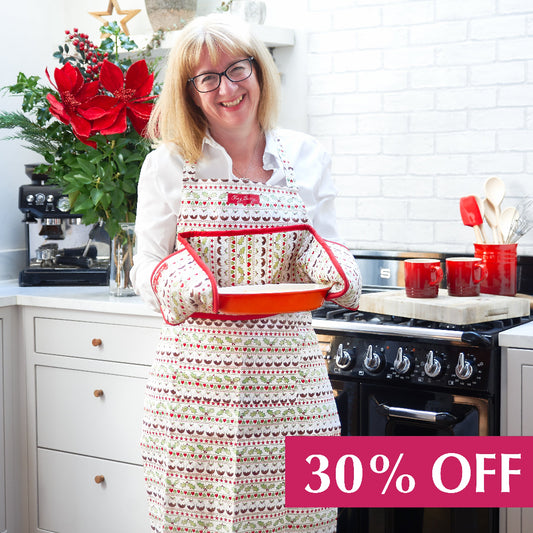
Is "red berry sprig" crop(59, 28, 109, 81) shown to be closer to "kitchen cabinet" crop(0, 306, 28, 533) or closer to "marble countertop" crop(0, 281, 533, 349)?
"marble countertop" crop(0, 281, 533, 349)

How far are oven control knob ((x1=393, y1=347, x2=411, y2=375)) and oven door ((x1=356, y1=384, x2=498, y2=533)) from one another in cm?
6

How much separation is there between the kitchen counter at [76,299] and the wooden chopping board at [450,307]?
0.71 m

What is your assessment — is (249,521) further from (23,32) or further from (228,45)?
(23,32)

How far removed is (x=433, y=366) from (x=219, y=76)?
0.95 metres

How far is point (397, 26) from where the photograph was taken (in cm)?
287

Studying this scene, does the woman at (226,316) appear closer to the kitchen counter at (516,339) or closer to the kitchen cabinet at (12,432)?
the kitchen counter at (516,339)

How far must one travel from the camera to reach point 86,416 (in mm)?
2824

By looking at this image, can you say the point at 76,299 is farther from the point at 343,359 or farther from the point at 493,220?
the point at 493,220

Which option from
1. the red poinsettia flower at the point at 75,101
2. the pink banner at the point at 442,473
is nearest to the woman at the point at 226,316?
the pink banner at the point at 442,473

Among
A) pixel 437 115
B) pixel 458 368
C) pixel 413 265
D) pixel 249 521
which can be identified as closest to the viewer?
pixel 249 521

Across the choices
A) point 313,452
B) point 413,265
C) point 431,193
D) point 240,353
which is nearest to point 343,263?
point 240,353

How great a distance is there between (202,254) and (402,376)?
2.53ft

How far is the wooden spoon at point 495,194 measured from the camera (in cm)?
262

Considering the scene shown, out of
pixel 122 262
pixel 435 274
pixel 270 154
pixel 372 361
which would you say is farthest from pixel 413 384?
pixel 122 262
